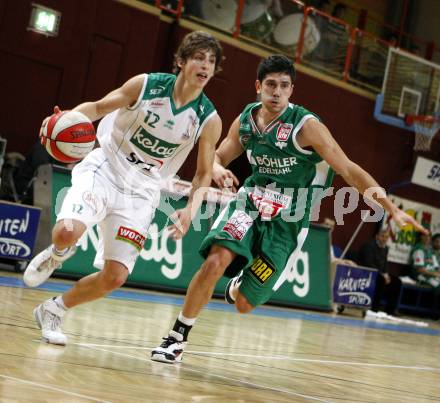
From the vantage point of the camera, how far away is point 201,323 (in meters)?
8.30

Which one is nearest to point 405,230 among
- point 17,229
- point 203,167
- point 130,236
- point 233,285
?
point 17,229

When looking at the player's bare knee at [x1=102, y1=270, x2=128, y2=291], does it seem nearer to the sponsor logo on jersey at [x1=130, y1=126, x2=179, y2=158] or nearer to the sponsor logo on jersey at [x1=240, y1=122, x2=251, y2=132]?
the sponsor logo on jersey at [x1=130, y1=126, x2=179, y2=158]

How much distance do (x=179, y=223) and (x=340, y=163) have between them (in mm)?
1062

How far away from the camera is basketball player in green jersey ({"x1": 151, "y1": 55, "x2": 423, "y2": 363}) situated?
17.2 ft

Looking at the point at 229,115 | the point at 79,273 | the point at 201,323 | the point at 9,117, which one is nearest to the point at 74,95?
the point at 9,117

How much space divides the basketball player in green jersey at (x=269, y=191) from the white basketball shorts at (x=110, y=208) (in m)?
0.45

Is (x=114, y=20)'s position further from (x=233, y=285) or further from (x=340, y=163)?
(x=340, y=163)

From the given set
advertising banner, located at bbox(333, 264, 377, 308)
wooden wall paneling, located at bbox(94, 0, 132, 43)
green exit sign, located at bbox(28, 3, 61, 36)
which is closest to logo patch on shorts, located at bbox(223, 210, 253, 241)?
advertising banner, located at bbox(333, 264, 377, 308)

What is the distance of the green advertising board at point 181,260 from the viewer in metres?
10.4

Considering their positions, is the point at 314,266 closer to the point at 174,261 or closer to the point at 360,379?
the point at 174,261

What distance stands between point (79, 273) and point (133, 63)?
5.34 m

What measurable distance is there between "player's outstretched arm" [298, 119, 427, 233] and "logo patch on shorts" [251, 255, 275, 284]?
0.79 meters

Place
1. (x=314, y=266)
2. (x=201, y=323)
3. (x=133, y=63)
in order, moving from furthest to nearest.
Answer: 1. (x=133, y=63)
2. (x=314, y=266)
3. (x=201, y=323)

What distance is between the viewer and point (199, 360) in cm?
538
